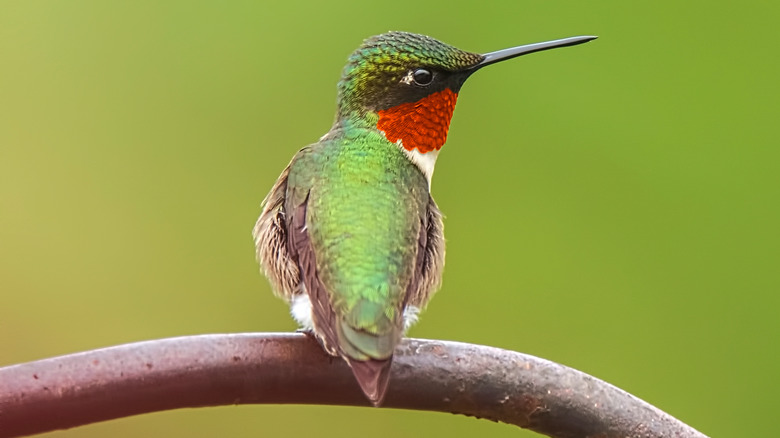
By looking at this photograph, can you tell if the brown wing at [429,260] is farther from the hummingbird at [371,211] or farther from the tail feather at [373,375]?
the tail feather at [373,375]

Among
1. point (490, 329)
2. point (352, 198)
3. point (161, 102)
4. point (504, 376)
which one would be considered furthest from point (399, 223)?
point (161, 102)

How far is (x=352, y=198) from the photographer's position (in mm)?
1463

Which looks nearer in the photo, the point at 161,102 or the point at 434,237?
the point at 434,237

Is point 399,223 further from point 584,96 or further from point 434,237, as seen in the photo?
point 584,96

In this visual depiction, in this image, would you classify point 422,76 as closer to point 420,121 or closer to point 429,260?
point 420,121

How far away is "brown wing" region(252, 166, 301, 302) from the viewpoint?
1490 mm

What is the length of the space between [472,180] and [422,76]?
4.79 ft

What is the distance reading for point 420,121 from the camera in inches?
67.5

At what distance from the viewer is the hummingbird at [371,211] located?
1276mm

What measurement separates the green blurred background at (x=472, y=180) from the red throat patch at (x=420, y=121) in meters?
1.30

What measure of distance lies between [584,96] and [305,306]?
5.95 ft

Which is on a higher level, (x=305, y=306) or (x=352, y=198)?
(x=352, y=198)

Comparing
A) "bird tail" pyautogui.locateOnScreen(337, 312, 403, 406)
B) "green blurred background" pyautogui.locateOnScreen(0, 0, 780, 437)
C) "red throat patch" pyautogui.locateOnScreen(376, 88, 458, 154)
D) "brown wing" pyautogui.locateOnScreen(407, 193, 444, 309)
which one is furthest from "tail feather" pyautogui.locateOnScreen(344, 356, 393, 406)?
"green blurred background" pyautogui.locateOnScreen(0, 0, 780, 437)

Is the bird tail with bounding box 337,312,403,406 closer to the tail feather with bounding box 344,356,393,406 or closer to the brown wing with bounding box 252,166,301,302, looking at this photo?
the tail feather with bounding box 344,356,393,406
